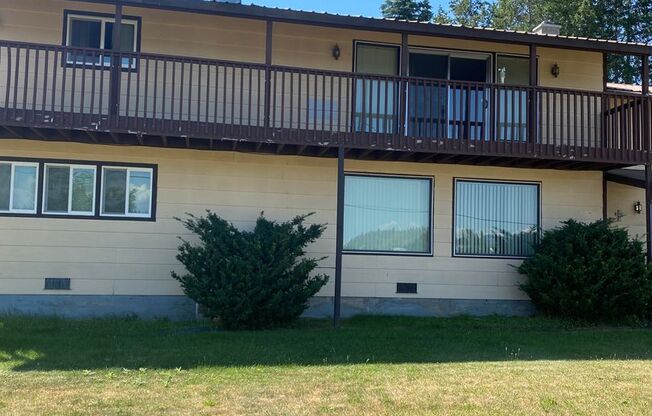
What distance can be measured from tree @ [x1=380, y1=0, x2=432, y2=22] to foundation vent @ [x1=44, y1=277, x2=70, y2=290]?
19.1 metres

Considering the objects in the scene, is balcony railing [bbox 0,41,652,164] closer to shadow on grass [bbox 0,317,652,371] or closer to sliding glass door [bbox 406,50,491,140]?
sliding glass door [bbox 406,50,491,140]

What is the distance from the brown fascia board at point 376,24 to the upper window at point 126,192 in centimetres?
269

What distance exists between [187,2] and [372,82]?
315cm

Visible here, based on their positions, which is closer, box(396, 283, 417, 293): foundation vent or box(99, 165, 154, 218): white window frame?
box(99, 165, 154, 218): white window frame

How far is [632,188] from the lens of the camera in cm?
1208

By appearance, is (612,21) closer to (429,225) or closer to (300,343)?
(429,225)

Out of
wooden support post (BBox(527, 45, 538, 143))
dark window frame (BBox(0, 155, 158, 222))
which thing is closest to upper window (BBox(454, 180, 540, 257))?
wooden support post (BBox(527, 45, 538, 143))

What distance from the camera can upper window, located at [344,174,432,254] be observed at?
1130cm

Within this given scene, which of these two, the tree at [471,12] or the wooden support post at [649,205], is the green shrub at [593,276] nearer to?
the wooden support post at [649,205]

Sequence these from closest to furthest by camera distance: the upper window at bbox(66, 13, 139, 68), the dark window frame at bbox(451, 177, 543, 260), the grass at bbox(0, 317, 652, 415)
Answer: the grass at bbox(0, 317, 652, 415), the upper window at bbox(66, 13, 139, 68), the dark window frame at bbox(451, 177, 543, 260)

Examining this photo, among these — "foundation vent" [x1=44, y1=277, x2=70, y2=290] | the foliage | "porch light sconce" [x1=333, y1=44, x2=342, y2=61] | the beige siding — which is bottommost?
"foundation vent" [x1=44, y1=277, x2=70, y2=290]

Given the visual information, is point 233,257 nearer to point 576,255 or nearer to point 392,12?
point 576,255

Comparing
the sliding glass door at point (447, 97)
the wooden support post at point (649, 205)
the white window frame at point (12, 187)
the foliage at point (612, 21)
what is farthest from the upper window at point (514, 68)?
the foliage at point (612, 21)

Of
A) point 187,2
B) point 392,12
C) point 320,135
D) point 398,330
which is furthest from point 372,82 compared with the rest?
point 392,12
